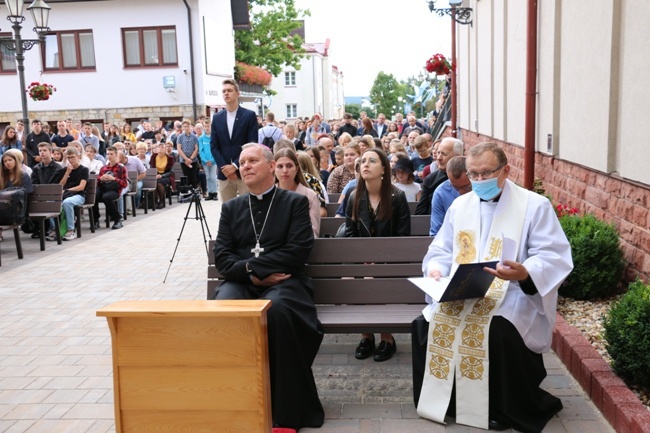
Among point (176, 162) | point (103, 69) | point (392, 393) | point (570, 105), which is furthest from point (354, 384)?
point (103, 69)

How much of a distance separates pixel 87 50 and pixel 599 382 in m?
31.8

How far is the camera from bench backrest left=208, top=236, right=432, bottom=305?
19.7 feet

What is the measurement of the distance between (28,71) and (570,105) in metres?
29.6

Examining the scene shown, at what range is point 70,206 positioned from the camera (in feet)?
46.8

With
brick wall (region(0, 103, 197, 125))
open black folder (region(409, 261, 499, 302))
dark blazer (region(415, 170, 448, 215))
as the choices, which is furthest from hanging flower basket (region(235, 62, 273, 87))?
open black folder (region(409, 261, 499, 302))

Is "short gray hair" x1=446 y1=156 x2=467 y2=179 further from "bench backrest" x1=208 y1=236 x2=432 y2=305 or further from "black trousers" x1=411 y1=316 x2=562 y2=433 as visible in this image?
"black trousers" x1=411 y1=316 x2=562 y2=433

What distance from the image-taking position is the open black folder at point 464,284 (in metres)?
4.52

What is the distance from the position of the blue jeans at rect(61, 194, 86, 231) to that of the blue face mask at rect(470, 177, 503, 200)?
1085 cm

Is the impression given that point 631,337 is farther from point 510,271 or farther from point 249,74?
point 249,74

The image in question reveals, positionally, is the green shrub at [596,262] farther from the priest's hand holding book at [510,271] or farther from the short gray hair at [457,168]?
the priest's hand holding book at [510,271]

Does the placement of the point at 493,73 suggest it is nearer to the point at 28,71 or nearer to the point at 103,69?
the point at 103,69

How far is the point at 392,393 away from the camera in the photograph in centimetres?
550

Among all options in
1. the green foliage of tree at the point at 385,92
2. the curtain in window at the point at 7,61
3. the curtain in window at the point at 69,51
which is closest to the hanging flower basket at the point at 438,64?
the curtain in window at the point at 69,51

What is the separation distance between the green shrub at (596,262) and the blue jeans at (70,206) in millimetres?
10385
